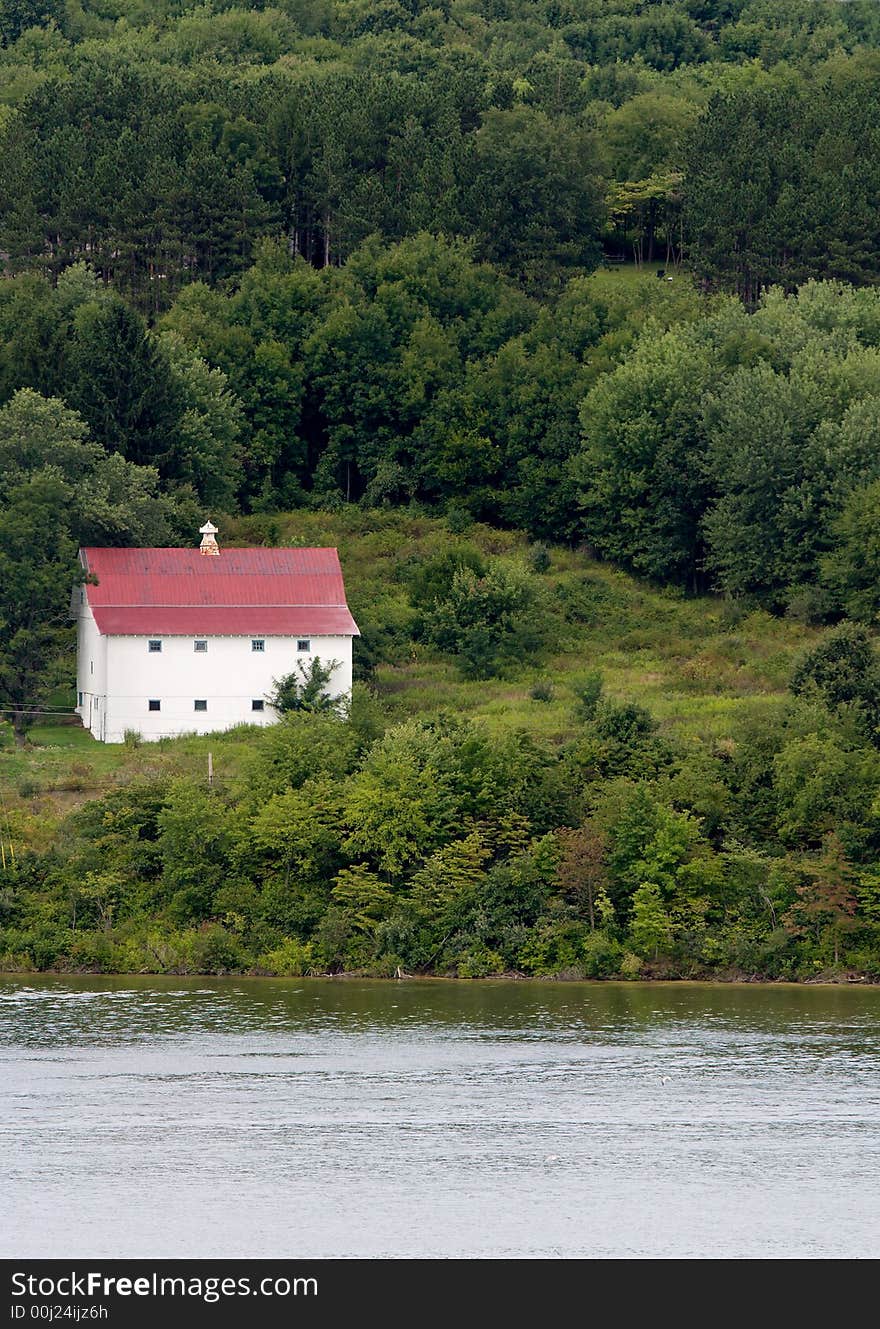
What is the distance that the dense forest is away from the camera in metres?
53.0

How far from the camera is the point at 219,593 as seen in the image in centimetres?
6725

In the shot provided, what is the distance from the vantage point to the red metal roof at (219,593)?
6569 cm

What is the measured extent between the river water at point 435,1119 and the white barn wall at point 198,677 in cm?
1484

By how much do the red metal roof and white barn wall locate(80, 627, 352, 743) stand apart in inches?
14.0

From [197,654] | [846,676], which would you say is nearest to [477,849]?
[846,676]

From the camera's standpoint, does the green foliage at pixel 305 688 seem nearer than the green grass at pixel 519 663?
A: No

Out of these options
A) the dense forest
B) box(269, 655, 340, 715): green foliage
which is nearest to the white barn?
box(269, 655, 340, 715): green foliage

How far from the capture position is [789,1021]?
153ft

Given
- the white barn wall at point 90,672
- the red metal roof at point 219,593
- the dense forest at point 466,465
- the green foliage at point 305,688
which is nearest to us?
the dense forest at point 466,465

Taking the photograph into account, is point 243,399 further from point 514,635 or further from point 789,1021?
point 789,1021

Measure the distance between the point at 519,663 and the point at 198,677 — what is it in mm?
10627

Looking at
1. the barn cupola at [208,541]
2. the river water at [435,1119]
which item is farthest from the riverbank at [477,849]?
the barn cupola at [208,541]

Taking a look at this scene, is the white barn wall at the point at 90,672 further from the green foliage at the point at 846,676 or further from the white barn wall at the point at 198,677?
the green foliage at the point at 846,676
